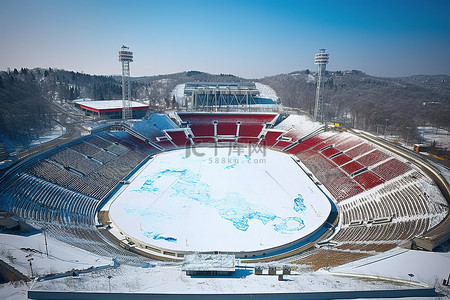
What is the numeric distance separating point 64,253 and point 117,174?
18626mm

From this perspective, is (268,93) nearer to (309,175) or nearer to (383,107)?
(383,107)

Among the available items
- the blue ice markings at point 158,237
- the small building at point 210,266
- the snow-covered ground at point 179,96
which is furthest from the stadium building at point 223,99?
the small building at point 210,266

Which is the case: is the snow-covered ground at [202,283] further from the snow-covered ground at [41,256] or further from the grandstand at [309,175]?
the grandstand at [309,175]

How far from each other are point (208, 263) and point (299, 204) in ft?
50.7

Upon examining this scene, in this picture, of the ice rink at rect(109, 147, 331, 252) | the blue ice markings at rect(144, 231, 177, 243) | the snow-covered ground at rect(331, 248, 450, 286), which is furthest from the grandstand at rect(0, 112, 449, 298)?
the blue ice markings at rect(144, 231, 177, 243)

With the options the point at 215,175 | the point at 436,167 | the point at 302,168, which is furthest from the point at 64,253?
the point at 436,167

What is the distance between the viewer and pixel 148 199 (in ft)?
90.7

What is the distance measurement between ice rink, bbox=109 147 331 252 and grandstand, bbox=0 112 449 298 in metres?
1.37

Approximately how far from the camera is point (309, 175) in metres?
35.4

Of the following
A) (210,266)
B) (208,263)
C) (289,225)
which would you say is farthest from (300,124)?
(210,266)

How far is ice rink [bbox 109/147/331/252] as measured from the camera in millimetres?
21042

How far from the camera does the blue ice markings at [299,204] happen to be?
25941 millimetres

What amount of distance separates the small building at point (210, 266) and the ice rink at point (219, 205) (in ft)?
17.1

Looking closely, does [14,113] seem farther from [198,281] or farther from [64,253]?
[198,281]
